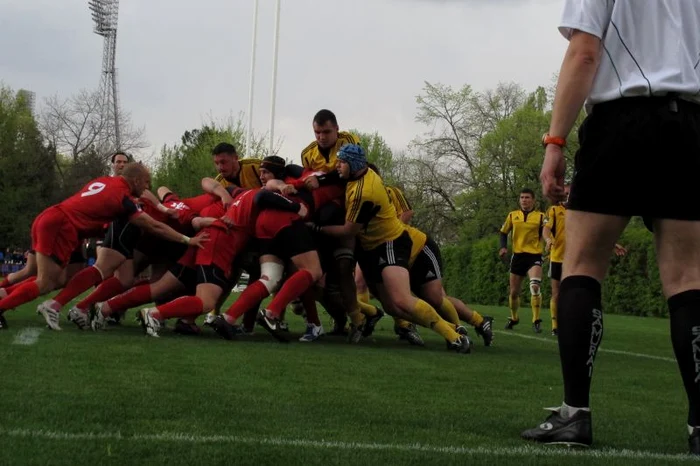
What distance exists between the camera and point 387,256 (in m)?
8.91

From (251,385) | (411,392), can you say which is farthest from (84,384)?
(411,392)

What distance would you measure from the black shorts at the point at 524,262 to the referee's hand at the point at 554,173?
459 inches

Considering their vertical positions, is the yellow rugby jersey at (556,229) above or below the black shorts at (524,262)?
above

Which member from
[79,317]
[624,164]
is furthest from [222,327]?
[624,164]

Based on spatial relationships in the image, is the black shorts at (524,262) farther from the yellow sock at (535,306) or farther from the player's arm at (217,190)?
the player's arm at (217,190)

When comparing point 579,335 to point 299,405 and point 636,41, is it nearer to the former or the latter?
point 636,41

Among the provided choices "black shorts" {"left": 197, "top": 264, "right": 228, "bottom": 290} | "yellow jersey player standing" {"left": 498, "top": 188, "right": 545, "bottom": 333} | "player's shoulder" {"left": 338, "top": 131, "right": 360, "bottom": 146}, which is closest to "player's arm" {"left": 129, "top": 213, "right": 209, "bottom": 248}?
"black shorts" {"left": 197, "top": 264, "right": 228, "bottom": 290}

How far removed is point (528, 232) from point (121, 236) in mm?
7622

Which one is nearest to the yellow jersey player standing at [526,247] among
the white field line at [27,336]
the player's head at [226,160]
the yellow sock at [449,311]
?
the yellow sock at [449,311]

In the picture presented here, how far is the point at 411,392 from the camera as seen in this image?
5.53 metres

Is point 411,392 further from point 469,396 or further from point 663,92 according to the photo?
point 663,92

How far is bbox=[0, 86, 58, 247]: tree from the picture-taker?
194ft

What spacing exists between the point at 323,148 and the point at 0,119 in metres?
55.9

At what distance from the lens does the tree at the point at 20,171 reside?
59125 mm
